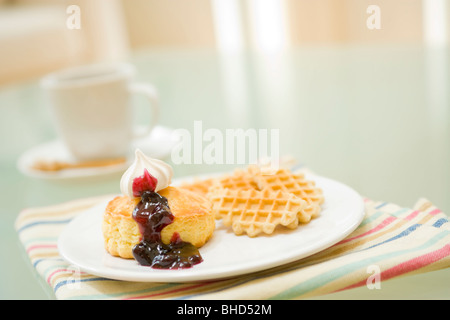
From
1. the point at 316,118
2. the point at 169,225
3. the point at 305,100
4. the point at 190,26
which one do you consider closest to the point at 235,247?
the point at 169,225

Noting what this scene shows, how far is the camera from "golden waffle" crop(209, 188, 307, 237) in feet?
2.13

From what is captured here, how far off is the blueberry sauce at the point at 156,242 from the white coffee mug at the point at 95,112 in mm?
545

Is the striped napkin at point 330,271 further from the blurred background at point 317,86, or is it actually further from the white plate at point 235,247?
the blurred background at point 317,86

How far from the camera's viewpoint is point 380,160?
1.02m

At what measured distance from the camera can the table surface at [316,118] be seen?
0.84 meters

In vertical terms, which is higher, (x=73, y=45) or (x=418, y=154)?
(x=73, y=45)

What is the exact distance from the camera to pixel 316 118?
1.30 metres

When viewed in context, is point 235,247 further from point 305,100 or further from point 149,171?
point 305,100

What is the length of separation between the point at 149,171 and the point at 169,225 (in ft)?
0.19

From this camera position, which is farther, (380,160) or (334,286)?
(380,160)

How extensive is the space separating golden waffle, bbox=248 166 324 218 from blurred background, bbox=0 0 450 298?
0.08 meters

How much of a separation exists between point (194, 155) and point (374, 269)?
603 millimetres
